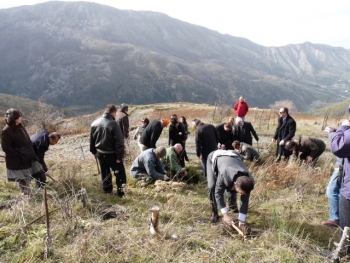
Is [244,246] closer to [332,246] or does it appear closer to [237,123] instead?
[332,246]

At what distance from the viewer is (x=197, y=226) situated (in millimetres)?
4145

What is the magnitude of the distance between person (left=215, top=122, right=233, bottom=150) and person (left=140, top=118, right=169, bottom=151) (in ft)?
5.02

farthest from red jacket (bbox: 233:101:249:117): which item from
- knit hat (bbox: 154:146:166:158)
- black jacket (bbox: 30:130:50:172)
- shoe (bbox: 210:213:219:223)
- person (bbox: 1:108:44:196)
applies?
person (bbox: 1:108:44:196)

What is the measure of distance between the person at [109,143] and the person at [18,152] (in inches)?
40.2

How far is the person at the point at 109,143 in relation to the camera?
503 centimetres

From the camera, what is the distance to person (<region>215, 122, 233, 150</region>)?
7.64m

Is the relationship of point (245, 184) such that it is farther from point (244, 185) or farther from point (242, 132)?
point (242, 132)

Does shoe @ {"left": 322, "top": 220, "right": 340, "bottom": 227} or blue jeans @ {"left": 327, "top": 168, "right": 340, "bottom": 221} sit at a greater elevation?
blue jeans @ {"left": 327, "top": 168, "right": 340, "bottom": 221}

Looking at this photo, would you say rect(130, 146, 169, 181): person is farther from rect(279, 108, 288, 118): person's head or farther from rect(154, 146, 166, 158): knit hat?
rect(279, 108, 288, 118): person's head

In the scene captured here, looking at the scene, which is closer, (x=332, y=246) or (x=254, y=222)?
(x=332, y=246)

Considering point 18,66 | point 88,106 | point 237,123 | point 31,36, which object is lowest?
point 88,106

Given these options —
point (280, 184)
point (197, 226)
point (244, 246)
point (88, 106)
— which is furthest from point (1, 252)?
point (88, 106)

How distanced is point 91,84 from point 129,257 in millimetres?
154421

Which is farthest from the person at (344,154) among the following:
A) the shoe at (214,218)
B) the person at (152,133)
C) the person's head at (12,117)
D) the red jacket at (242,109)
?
the red jacket at (242,109)
